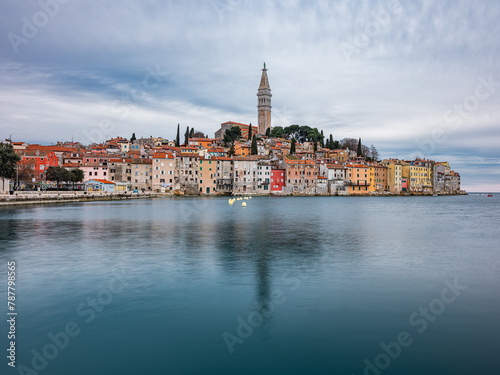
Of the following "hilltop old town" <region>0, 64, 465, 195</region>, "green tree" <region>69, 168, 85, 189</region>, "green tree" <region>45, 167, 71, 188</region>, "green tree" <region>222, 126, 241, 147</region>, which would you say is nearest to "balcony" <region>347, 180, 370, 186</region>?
"hilltop old town" <region>0, 64, 465, 195</region>

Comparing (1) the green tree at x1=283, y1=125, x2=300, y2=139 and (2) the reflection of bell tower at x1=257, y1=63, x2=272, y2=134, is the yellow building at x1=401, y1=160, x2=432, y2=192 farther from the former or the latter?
(2) the reflection of bell tower at x1=257, y1=63, x2=272, y2=134

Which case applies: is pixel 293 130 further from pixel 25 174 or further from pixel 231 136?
pixel 25 174

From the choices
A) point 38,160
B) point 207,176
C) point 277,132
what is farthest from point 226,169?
point 277,132

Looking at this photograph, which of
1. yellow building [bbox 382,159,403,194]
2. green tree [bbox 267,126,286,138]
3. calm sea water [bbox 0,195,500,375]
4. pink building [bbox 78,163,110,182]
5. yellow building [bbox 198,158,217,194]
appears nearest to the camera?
calm sea water [bbox 0,195,500,375]

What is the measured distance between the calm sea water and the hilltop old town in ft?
175

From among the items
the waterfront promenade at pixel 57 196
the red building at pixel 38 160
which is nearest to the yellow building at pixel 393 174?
the waterfront promenade at pixel 57 196

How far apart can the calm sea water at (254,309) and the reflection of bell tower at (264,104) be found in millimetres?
122878

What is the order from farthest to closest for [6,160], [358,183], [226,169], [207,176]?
[358,183], [226,169], [207,176], [6,160]

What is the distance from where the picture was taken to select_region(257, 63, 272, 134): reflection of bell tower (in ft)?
451

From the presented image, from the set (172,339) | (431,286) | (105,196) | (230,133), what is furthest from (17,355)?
(230,133)

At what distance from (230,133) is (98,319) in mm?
103767

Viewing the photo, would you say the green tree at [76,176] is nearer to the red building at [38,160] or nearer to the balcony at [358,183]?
the red building at [38,160]

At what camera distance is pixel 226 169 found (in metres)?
84.8

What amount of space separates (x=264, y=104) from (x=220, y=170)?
6028 centimetres
